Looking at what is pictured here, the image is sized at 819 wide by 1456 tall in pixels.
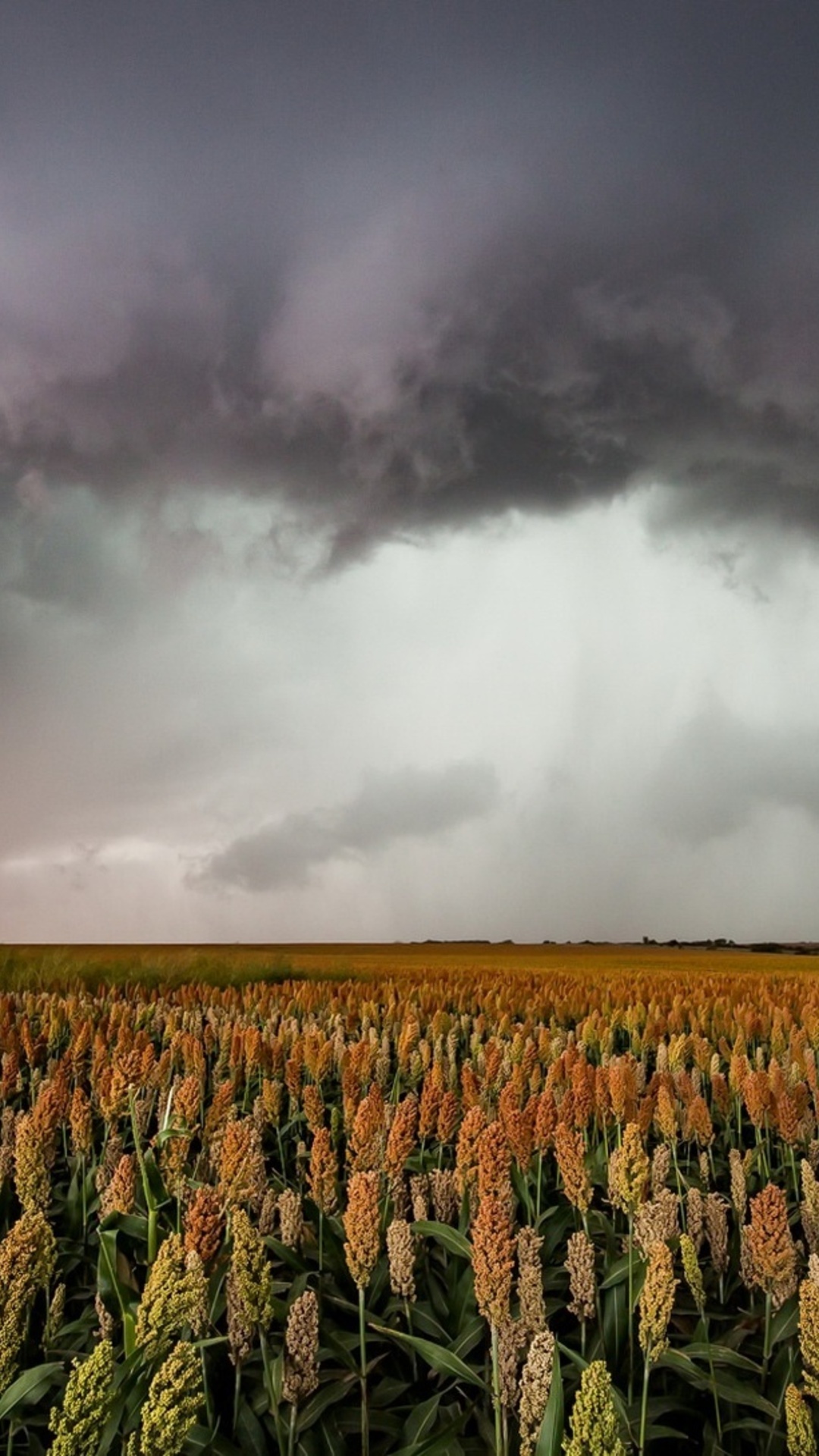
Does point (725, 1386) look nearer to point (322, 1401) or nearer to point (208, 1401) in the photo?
point (322, 1401)

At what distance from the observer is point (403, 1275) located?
3.77 m

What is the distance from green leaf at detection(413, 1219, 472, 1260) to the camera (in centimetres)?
→ 450

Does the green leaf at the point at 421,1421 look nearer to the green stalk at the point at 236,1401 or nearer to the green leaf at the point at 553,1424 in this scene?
the green stalk at the point at 236,1401

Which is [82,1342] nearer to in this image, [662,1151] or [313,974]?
[662,1151]

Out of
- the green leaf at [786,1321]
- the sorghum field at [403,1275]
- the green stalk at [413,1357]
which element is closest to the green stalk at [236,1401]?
the sorghum field at [403,1275]

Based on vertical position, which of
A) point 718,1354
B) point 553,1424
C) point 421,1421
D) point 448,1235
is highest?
point 553,1424

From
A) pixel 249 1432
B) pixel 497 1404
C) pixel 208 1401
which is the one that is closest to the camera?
pixel 497 1404

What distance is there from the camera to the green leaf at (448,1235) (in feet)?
14.8

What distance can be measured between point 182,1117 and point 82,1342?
1044 mm

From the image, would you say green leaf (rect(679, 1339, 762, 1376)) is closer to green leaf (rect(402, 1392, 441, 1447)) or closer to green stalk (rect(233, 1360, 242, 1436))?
green leaf (rect(402, 1392, 441, 1447))

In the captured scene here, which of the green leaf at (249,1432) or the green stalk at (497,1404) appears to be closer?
the green stalk at (497,1404)

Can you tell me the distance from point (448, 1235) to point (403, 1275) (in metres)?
0.86

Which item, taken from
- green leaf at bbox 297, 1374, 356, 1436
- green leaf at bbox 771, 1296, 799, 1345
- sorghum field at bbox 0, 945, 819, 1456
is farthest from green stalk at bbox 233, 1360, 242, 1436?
green leaf at bbox 771, 1296, 799, 1345

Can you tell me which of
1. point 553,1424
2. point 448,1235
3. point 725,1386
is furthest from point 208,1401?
point 725,1386
